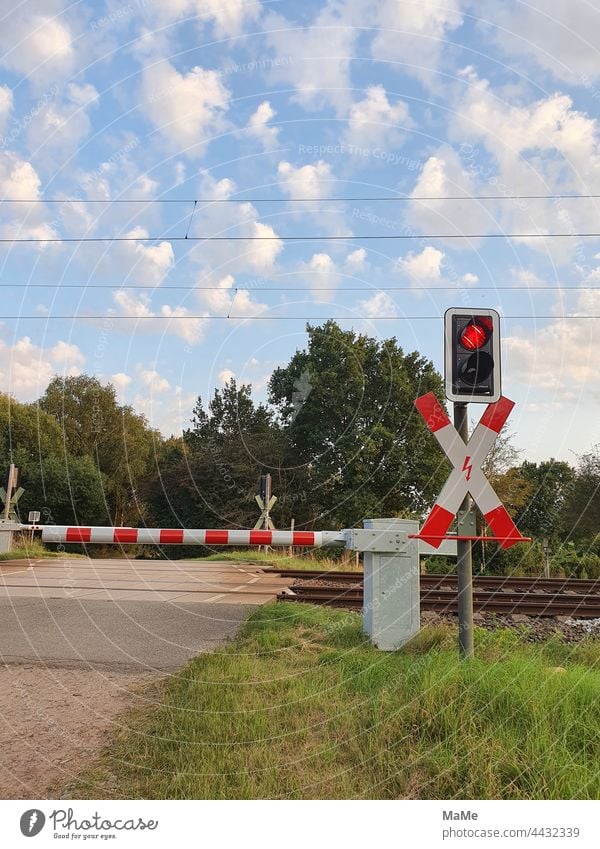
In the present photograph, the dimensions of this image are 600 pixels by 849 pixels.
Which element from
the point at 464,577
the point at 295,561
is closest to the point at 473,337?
the point at 464,577

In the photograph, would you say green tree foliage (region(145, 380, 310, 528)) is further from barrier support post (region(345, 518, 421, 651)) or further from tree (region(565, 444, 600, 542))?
barrier support post (region(345, 518, 421, 651))

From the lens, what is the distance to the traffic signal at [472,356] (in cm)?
417

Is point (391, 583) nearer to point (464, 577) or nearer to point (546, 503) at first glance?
point (464, 577)

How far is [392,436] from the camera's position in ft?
98.5

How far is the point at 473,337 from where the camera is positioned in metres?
4.22

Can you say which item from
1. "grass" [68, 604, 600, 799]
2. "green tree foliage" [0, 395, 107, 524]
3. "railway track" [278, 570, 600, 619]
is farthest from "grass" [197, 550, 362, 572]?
"green tree foliage" [0, 395, 107, 524]

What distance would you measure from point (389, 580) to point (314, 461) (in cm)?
2747

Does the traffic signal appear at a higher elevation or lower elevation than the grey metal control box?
higher

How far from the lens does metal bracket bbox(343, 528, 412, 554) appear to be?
518 centimetres

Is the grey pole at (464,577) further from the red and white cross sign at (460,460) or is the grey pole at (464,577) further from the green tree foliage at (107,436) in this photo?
the green tree foliage at (107,436)

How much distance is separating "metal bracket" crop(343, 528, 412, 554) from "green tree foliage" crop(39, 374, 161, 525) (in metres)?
35.8

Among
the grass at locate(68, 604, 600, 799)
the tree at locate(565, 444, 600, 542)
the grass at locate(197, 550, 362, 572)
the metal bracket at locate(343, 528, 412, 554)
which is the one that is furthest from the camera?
the tree at locate(565, 444, 600, 542)

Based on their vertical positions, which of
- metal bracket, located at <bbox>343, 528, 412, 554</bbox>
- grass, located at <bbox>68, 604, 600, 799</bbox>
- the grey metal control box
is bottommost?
grass, located at <bbox>68, 604, 600, 799</bbox>
